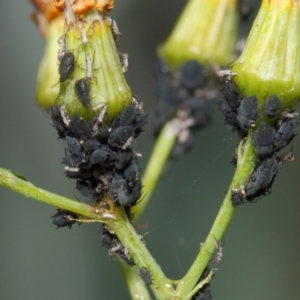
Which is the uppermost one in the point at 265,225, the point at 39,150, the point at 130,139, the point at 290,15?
the point at 290,15

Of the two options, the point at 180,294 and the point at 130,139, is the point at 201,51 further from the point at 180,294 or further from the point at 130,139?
the point at 180,294

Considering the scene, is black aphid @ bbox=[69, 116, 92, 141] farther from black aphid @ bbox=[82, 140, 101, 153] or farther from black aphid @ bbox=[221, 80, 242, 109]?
black aphid @ bbox=[221, 80, 242, 109]

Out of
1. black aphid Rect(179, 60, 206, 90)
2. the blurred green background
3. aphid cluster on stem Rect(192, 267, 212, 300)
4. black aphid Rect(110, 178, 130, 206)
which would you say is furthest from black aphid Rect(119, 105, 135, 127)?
the blurred green background

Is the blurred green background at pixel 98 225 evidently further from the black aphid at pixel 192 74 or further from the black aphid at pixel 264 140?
the black aphid at pixel 264 140

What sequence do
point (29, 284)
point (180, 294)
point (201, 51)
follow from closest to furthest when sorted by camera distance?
point (180, 294)
point (201, 51)
point (29, 284)

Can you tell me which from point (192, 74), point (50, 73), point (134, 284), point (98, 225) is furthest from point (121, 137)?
point (98, 225)

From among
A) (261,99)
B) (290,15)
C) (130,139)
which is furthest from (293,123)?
(130,139)

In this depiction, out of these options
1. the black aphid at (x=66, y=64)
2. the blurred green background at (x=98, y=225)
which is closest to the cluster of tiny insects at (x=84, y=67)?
the black aphid at (x=66, y=64)
